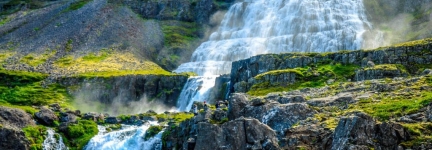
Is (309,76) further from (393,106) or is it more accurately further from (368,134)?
(368,134)

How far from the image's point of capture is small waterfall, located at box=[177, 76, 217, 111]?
9569cm

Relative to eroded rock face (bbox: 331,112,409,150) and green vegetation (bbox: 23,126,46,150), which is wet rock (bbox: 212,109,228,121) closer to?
eroded rock face (bbox: 331,112,409,150)

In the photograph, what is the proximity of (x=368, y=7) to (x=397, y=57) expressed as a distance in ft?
190

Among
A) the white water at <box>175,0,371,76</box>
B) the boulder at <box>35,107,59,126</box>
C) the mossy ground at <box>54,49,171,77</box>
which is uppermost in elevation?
the white water at <box>175,0,371,76</box>

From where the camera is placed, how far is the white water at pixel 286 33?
372ft

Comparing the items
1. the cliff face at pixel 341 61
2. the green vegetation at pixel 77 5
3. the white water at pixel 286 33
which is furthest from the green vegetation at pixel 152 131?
the green vegetation at pixel 77 5

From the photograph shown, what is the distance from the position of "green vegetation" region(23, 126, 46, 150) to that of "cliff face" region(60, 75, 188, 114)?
3394cm

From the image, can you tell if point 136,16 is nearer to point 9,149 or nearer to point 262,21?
point 262,21

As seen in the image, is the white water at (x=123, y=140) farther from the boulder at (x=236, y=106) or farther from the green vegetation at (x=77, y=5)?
the green vegetation at (x=77, y=5)

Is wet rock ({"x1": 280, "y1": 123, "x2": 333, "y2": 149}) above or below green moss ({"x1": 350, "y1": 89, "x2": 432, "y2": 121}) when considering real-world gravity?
below

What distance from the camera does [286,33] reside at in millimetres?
125062

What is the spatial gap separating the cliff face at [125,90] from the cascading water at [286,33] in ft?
19.7

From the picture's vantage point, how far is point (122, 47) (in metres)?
138

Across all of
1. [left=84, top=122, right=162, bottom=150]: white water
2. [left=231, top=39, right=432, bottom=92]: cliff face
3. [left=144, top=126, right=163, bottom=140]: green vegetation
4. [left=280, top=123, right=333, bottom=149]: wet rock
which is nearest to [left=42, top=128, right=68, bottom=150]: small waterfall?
[left=84, top=122, right=162, bottom=150]: white water
